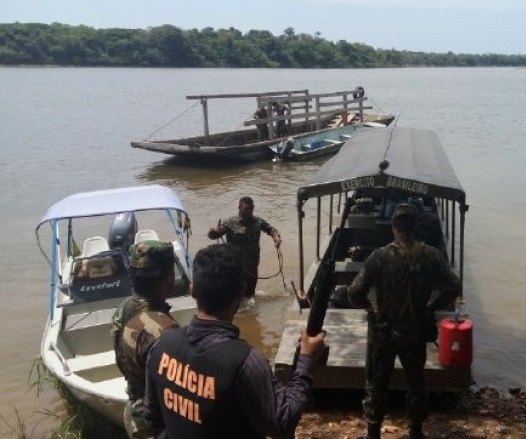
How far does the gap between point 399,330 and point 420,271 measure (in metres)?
0.45

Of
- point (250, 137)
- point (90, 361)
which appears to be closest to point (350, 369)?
point (90, 361)

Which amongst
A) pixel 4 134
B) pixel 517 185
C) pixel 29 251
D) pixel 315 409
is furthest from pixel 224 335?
pixel 4 134

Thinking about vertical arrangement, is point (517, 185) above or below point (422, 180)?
below

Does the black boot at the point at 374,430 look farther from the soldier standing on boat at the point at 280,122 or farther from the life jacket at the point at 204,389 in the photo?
the soldier standing on boat at the point at 280,122

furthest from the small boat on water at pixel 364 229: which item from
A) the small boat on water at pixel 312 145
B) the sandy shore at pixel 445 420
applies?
the small boat on water at pixel 312 145

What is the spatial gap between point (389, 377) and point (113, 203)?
3.88m

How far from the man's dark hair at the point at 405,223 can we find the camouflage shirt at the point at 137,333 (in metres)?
2.06

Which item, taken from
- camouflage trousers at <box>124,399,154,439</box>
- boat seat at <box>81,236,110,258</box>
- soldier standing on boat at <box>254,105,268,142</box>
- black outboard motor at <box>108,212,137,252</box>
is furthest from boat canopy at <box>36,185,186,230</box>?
soldier standing on boat at <box>254,105,268,142</box>

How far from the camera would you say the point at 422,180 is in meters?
6.17

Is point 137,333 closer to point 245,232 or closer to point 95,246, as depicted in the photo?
point 245,232

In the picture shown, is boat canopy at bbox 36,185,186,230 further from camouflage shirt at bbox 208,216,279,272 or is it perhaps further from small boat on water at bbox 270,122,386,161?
small boat on water at bbox 270,122,386,161

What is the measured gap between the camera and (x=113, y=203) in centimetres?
742

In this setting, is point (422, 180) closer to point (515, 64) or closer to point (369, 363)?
point (369, 363)

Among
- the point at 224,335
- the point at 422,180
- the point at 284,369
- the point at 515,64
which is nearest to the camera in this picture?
the point at 224,335
